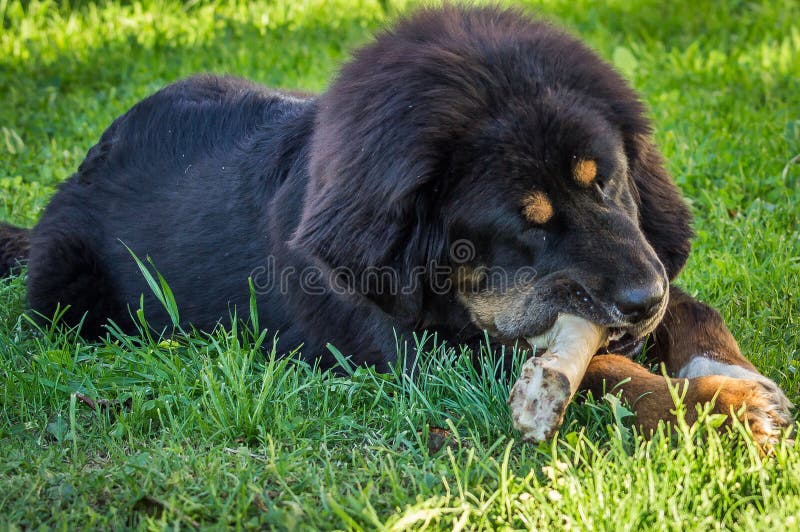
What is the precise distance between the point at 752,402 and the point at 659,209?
985mm

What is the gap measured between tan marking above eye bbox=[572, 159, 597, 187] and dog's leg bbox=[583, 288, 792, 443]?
2.00 feet

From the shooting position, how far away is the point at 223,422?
3.30m

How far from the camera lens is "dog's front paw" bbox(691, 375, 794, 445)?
9.59ft

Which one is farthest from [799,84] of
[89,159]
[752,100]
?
[89,159]

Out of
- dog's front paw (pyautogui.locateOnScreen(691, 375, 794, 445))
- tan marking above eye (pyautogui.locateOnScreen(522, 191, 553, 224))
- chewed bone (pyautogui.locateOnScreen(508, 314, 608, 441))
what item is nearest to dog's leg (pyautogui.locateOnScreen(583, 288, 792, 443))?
dog's front paw (pyautogui.locateOnScreen(691, 375, 794, 445))

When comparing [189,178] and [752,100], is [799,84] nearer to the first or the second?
[752,100]

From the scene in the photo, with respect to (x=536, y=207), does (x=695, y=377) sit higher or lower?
lower

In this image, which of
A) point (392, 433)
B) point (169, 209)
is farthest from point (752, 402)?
point (169, 209)

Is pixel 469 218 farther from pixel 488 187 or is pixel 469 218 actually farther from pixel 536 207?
pixel 536 207

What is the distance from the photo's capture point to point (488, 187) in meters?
3.26

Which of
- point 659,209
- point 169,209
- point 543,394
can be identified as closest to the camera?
point 543,394

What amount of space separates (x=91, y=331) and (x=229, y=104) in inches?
46.8

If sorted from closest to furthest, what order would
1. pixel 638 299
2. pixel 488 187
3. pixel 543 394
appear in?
pixel 543 394, pixel 638 299, pixel 488 187

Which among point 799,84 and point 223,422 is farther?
point 799,84
